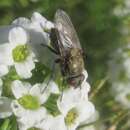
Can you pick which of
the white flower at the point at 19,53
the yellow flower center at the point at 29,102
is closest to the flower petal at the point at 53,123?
the yellow flower center at the point at 29,102

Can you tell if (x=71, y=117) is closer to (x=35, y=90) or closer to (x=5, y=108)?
(x=35, y=90)

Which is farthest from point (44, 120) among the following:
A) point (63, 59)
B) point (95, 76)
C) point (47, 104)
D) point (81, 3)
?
point (81, 3)

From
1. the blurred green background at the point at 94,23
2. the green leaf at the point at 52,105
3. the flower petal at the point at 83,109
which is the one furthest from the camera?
the blurred green background at the point at 94,23

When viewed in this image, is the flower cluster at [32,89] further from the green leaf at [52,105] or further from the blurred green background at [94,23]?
the blurred green background at [94,23]

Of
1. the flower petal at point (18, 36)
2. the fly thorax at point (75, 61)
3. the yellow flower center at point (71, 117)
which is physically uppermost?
the flower petal at point (18, 36)

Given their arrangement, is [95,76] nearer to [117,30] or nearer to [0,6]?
[117,30]

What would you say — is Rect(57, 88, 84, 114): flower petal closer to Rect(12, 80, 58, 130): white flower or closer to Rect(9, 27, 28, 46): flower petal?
Rect(12, 80, 58, 130): white flower

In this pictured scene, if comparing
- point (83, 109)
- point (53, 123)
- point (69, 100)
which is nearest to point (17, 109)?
point (53, 123)

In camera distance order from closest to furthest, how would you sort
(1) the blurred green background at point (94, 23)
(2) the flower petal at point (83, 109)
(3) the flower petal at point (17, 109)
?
1. (3) the flower petal at point (17, 109)
2. (2) the flower petal at point (83, 109)
3. (1) the blurred green background at point (94, 23)
